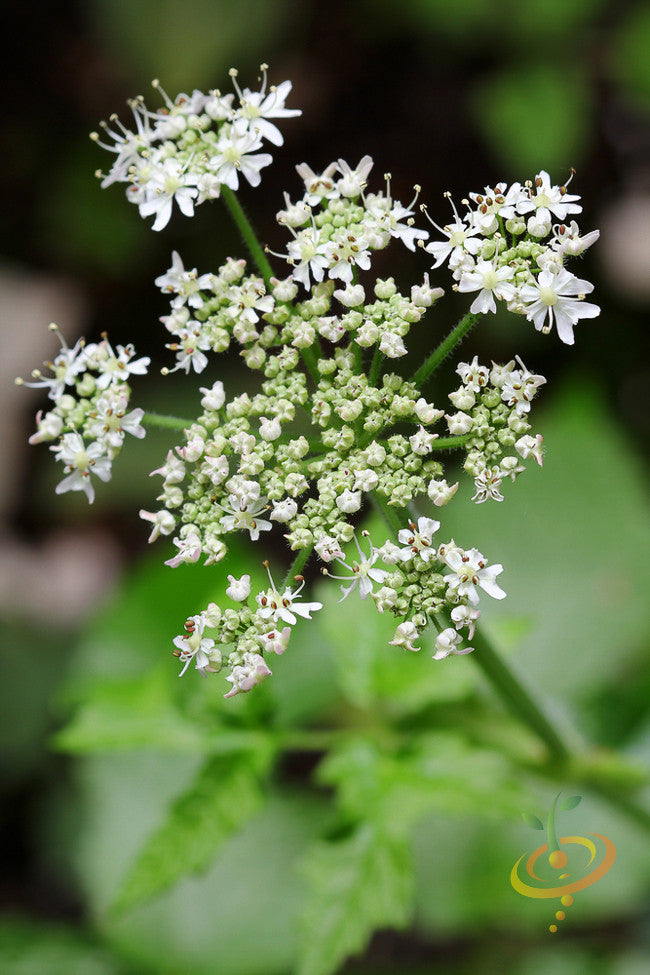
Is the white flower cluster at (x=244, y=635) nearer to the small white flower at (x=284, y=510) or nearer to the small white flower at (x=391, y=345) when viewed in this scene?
the small white flower at (x=284, y=510)

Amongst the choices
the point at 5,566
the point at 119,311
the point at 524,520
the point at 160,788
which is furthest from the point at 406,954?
the point at 119,311

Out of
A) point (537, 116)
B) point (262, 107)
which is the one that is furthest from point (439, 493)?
point (537, 116)

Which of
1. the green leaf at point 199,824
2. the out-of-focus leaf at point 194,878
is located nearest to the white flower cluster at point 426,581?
the green leaf at point 199,824

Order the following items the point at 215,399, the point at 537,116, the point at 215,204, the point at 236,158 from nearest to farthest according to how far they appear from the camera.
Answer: the point at 215,399
the point at 236,158
the point at 537,116
the point at 215,204

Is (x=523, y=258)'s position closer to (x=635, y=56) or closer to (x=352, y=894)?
(x=352, y=894)

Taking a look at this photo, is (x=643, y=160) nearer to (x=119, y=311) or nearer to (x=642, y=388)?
(x=642, y=388)
